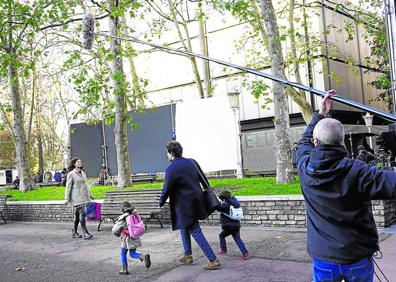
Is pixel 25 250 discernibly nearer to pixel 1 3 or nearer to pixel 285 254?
pixel 285 254

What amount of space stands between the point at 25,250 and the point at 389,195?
863 centimetres

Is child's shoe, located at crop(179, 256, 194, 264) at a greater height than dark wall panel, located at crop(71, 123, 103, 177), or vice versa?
dark wall panel, located at crop(71, 123, 103, 177)

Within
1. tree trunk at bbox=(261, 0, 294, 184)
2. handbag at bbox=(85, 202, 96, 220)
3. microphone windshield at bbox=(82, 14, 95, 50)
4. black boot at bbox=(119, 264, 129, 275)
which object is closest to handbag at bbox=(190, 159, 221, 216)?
black boot at bbox=(119, 264, 129, 275)

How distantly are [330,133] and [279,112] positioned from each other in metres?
8.38

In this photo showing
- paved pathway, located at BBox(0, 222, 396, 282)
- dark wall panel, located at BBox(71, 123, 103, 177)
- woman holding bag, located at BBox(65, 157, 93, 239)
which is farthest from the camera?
dark wall panel, located at BBox(71, 123, 103, 177)

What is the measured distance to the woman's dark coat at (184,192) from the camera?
6918mm

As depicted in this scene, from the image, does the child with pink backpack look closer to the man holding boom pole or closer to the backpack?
the backpack

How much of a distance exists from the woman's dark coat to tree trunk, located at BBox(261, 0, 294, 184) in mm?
4920

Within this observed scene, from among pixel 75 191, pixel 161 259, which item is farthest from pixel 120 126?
A: pixel 161 259

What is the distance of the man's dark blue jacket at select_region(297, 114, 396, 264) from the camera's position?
312 centimetres

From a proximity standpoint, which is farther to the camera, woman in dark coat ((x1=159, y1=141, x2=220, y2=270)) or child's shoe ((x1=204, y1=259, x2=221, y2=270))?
woman in dark coat ((x1=159, y1=141, x2=220, y2=270))

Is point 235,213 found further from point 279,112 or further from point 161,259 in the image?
point 279,112

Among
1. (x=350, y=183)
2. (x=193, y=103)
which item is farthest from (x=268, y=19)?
(x=350, y=183)

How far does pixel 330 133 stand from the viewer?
10.8 ft
